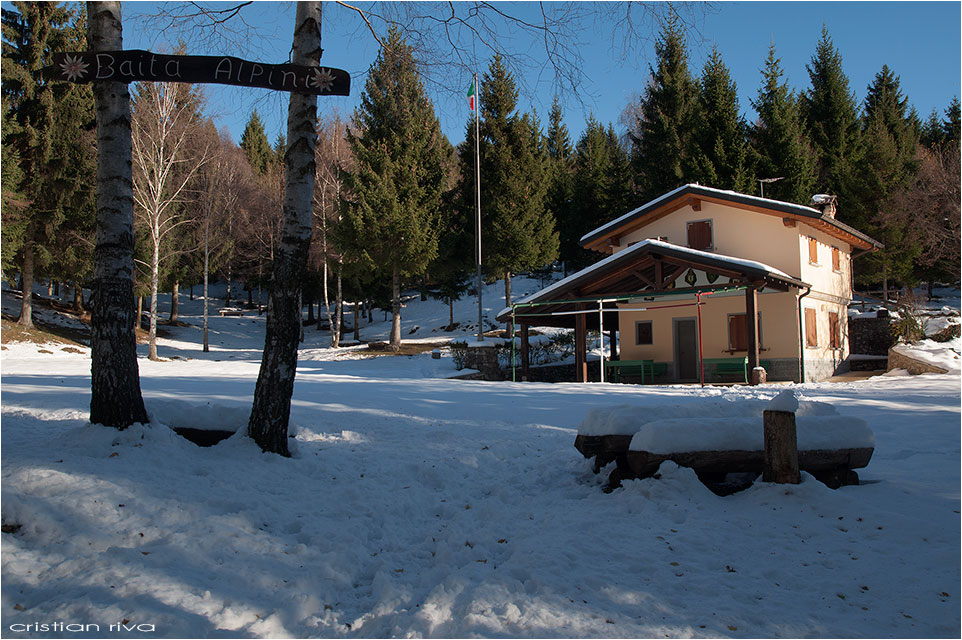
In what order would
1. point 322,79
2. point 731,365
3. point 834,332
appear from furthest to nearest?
point 834,332, point 731,365, point 322,79

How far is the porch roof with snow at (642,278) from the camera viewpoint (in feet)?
56.7

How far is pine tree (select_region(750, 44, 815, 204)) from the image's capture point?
31422 millimetres

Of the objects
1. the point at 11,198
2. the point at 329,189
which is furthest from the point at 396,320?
the point at 11,198

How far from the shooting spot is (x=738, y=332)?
67.9 feet

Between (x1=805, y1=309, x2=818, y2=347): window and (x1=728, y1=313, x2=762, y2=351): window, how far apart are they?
164 centimetres

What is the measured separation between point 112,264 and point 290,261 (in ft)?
→ 5.16

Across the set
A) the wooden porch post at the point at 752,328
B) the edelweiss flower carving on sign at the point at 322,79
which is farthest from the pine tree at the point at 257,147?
the edelweiss flower carving on sign at the point at 322,79

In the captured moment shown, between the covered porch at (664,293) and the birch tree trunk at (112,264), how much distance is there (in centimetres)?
1345

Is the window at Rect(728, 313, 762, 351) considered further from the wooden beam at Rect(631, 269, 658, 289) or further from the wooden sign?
the wooden sign

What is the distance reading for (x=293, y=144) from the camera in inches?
243

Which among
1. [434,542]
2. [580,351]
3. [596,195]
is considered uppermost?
[596,195]

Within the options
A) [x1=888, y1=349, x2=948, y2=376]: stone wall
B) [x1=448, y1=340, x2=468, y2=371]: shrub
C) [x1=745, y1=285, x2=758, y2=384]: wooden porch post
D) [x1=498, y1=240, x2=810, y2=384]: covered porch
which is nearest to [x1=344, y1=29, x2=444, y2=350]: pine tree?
[x1=448, y1=340, x2=468, y2=371]: shrub

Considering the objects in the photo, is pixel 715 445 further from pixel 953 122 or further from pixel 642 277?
pixel 953 122

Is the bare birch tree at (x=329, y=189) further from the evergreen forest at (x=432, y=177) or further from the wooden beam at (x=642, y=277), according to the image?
the wooden beam at (x=642, y=277)
